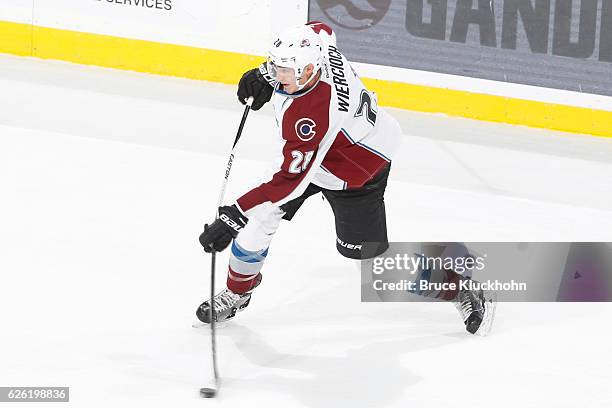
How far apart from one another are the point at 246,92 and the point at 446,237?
4.72 feet

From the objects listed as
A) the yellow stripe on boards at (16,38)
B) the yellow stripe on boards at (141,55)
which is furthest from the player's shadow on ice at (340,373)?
the yellow stripe on boards at (16,38)

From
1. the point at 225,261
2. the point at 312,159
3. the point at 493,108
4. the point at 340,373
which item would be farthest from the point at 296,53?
the point at 493,108

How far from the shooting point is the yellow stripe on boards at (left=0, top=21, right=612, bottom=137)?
707 centimetres

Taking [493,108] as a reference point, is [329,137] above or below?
above

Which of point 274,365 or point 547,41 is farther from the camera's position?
point 547,41

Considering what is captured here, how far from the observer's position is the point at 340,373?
4.39 m

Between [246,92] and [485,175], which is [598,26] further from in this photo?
[246,92]

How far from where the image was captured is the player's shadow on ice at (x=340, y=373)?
4.22 m

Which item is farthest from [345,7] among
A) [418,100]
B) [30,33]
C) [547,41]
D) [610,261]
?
[610,261]

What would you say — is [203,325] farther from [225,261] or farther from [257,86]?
[257,86]

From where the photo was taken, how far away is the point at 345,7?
7324 mm

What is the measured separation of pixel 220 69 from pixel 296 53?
11.9 ft

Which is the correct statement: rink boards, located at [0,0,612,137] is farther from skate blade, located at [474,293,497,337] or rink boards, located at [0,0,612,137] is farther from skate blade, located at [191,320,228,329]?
skate blade, located at [191,320,228,329]

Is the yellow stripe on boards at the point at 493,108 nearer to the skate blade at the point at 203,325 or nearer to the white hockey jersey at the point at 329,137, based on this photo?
the white hockey jersey at the point at 329,137
